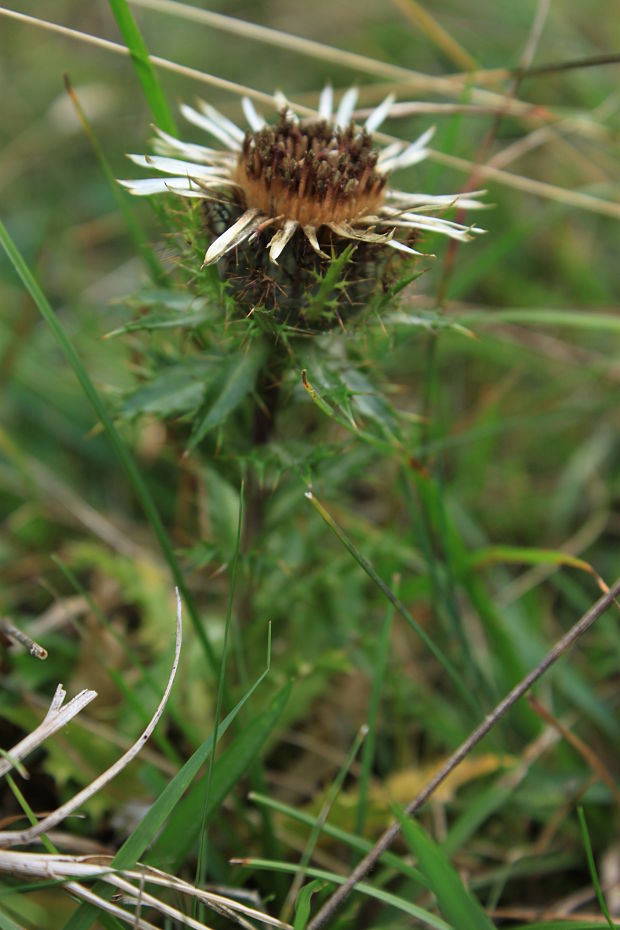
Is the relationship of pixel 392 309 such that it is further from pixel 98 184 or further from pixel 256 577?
pixel 98 184

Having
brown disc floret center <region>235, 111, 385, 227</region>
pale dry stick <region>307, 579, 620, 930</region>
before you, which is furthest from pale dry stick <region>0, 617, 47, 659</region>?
brown disc floret center <region>235, 111, 385, 227</region>

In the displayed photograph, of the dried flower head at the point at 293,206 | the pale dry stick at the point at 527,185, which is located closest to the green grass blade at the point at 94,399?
the dried flower head at the point at 293,206

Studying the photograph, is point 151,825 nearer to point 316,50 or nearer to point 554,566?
point 554,566

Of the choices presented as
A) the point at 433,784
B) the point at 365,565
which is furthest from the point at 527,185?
the point at 433,784

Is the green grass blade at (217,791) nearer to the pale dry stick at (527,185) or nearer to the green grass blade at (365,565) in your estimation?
the green grass blade at (365,565)

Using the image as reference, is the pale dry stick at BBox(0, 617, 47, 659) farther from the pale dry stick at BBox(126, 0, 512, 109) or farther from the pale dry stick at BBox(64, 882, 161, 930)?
the pale dry stick at BBox(126, 0, 512, 109)

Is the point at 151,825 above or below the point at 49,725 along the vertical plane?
below

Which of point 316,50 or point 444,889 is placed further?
point 316,50
